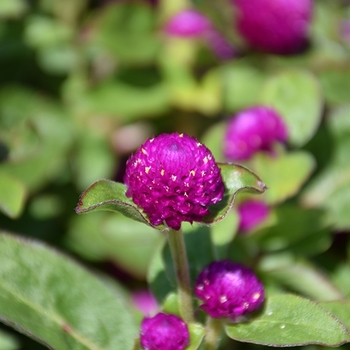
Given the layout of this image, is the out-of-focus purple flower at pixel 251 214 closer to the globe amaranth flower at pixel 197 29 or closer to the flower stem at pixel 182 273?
the flower stem at pixel 182 273

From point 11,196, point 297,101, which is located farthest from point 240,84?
point 11,196

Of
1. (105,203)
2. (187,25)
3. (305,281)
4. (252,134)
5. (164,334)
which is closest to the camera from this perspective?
(105,203)

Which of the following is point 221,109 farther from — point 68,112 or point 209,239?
point 209,239

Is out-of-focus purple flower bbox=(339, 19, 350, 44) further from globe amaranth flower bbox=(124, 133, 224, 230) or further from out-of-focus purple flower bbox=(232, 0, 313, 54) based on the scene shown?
globe amaranth flower bbox=(124, 133, 224, 230)

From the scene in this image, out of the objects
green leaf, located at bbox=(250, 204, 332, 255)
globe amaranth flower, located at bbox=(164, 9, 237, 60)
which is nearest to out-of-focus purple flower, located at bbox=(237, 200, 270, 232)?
green leaf, located at bbox=(250, 204, 332, 255)

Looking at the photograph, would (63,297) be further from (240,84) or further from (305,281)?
(240,84)

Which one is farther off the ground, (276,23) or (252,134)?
(276,23)
